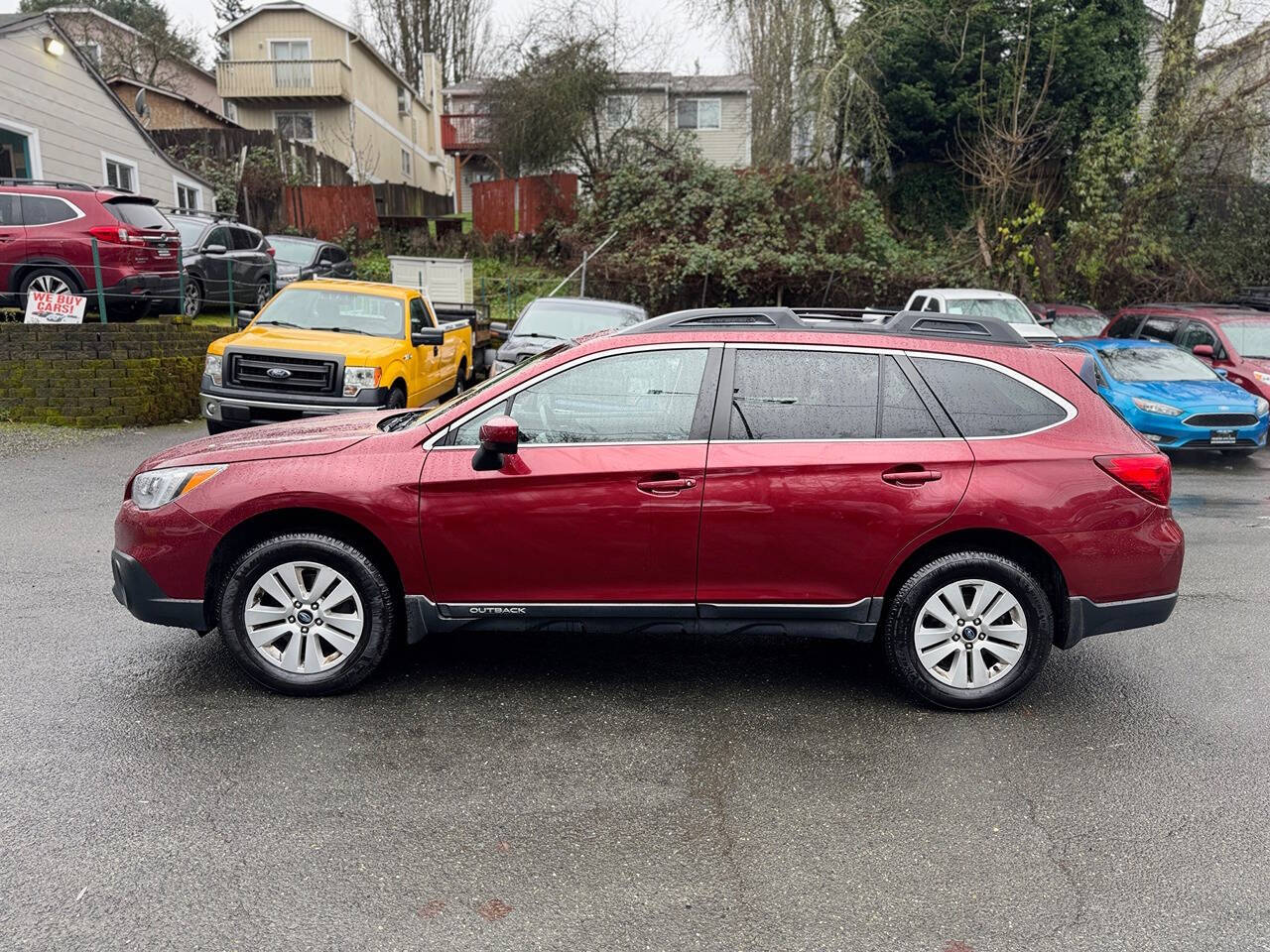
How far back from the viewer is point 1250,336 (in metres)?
13.9

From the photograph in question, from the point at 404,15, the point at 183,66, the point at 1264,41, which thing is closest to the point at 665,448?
the point at 1264,41

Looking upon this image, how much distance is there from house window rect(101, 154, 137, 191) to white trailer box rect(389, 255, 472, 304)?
236 inches

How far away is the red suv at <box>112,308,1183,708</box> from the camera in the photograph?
4441 millimetres

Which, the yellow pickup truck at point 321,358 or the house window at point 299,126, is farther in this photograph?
the house window at point 299,126

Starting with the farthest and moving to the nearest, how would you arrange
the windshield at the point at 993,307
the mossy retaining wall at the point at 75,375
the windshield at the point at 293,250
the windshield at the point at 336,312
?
the windshield at the point at 293,250 → the windshield at the point at 993,307 → the mossy retaining wall at the point at 75,375 → the windshield at the point at 336,312

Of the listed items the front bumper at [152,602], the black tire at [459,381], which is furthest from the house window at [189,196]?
the front bumper at [152,602]

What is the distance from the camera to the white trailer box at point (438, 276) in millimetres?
21281

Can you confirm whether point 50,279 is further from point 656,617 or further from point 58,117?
point 656,617

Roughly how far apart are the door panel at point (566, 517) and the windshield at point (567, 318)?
894cm

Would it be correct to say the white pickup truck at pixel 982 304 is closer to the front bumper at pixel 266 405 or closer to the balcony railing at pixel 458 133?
the front bumper at pixel 266 405

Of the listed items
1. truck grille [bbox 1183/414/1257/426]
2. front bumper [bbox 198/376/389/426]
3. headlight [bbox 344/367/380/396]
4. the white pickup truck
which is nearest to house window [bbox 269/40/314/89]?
the white pickup truck

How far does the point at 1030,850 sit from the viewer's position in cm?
348

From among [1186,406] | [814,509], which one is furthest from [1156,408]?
[814,509]

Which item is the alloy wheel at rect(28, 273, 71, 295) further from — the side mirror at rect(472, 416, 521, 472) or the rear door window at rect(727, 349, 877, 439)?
the rear door window at rect(727, 349, 877, 439)
